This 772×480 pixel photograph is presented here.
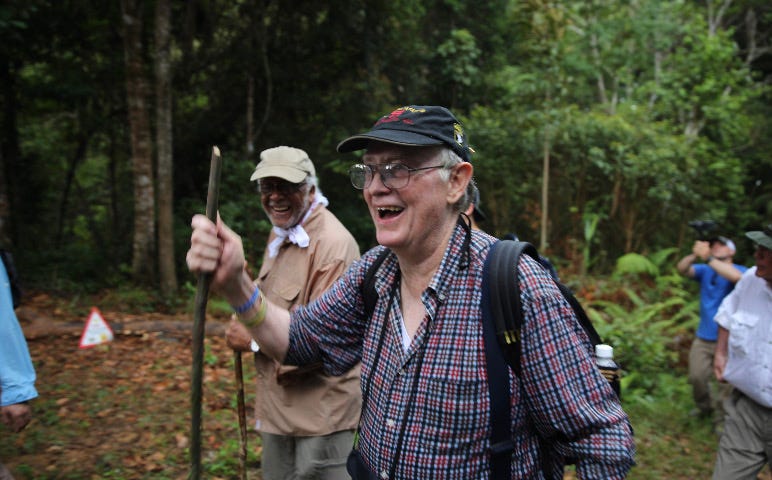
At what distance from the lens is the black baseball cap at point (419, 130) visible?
1.85 metres

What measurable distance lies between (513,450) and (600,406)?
30 cm

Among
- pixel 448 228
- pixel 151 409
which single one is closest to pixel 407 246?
pixel 448 228

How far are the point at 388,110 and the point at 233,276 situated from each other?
429 inches

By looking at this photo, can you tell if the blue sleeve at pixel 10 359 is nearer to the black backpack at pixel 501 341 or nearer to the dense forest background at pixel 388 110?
the black backpack at pixel 501 341

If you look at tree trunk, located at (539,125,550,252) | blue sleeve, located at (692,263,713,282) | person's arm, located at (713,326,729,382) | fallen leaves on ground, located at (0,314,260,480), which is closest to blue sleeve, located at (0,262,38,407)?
fallen leaves on ground, located at (0,314,260,480)

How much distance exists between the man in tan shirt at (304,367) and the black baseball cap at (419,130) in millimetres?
1228

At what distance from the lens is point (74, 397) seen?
5.79 metres

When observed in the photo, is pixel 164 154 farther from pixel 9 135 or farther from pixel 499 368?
pixel 499 368

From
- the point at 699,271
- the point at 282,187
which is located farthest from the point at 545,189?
the point at 282,187

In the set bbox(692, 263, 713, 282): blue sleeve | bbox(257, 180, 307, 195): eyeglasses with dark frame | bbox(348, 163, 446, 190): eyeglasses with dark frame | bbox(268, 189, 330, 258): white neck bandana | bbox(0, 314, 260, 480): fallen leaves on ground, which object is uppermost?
bbox(348, 163, 446, 190): eyeglasses with dark frame

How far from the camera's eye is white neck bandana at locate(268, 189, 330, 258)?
10.3 feet

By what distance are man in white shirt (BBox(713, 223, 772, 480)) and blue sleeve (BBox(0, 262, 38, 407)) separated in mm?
4140

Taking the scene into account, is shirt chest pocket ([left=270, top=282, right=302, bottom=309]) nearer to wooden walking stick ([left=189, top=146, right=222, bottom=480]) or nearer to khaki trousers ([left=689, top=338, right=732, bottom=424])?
wooden walking stick ([left=189, top=146, right=222, bottom=480])

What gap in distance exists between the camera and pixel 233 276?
1986 millimetres
